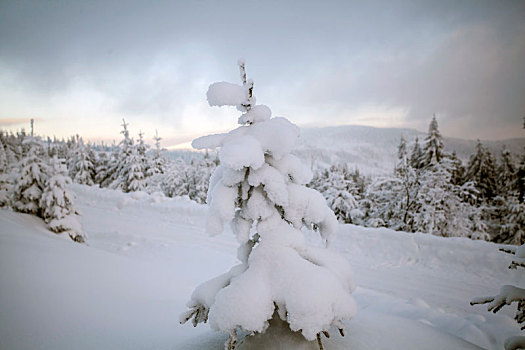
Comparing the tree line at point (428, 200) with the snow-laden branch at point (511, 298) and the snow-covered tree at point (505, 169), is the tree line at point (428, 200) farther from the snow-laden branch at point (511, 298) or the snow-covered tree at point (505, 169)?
the snow-laden branch at point (511, 298)

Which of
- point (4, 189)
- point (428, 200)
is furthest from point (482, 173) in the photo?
point (4, 189)

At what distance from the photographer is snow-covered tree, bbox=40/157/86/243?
1042 cm

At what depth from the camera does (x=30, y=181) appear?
1141 centimetres

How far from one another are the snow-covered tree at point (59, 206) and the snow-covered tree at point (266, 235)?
35.2 ft

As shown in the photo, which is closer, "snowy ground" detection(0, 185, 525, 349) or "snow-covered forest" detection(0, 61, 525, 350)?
"snow-covered forest" detection(0, 61, 525, 350)

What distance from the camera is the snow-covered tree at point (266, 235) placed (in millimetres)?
2312

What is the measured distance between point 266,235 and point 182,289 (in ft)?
16.0

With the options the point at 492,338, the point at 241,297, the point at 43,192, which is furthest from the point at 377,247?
the point at 43,192

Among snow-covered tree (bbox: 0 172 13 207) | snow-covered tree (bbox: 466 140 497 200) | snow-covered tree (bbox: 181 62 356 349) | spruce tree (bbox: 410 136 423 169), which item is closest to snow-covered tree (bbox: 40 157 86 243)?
snow-covered tree (bbox: 0 172 13 207)

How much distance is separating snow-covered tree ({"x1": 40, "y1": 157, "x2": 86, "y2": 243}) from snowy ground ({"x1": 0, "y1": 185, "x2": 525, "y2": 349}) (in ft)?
2.53

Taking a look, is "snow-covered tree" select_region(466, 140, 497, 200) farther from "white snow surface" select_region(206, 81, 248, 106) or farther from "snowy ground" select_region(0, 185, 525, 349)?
"white snow surface" select_region(206, 81, 248, 106)

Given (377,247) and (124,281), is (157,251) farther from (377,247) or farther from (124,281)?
(377,247)

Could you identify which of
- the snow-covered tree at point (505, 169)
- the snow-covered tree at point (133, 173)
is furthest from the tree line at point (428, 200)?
the snow-covered tree at point (133, 173)

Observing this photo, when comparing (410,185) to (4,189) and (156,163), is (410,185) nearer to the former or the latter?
(4,189)
